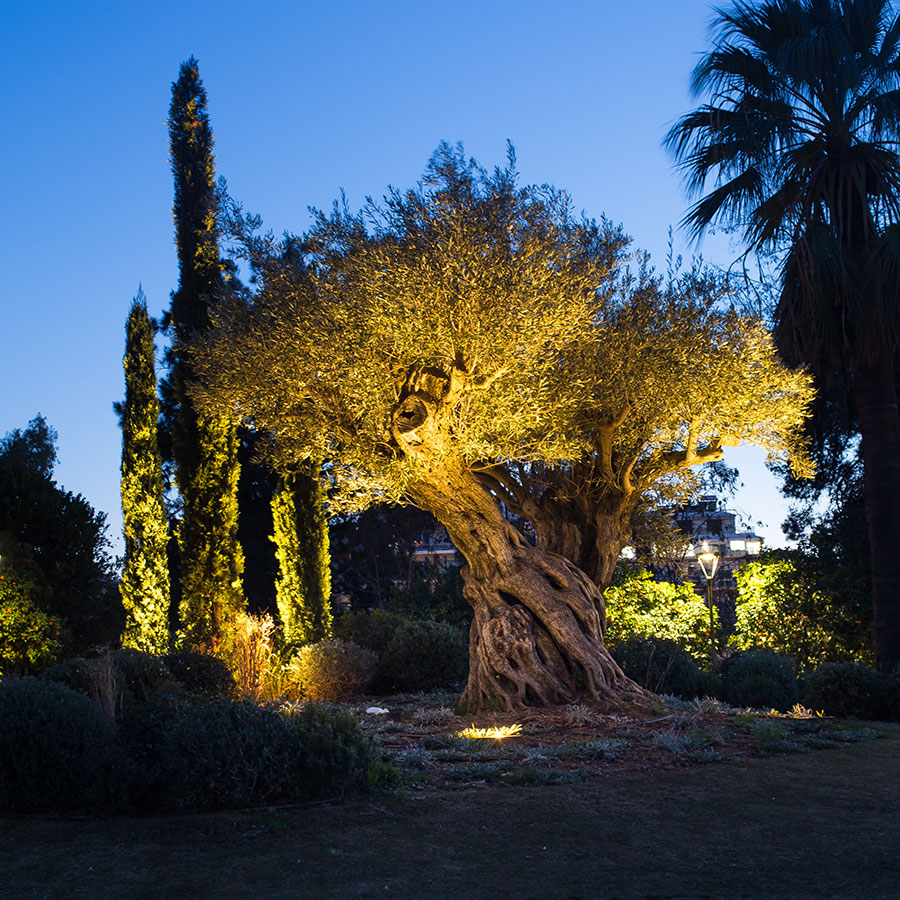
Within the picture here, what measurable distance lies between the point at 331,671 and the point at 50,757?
8.13 m

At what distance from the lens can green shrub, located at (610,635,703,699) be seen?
1357 cm

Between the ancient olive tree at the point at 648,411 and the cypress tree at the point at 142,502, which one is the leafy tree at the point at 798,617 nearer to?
the ancient olive tree at the point at 648,411

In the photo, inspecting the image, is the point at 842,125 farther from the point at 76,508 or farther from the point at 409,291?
the point at 76,508

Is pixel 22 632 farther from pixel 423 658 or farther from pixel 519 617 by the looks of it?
pixel 519 617

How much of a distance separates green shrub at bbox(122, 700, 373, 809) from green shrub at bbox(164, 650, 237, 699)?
4712 mm

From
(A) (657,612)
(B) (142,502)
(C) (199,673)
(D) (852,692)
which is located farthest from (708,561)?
(B) (142,502)

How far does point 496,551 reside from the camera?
441 inches

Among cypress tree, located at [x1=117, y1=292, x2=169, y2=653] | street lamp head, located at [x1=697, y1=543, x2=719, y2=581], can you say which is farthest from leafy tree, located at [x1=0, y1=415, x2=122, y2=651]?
street lamp head, located at [x1=697, y1=543, x2=719, y2=581]

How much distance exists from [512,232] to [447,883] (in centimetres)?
757

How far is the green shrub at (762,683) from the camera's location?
13.2 meters

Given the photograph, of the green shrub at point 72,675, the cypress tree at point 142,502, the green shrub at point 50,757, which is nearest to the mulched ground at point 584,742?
the green shrub at point 50,757

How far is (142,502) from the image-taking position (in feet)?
55.5

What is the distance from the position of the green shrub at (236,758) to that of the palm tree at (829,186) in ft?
33.4

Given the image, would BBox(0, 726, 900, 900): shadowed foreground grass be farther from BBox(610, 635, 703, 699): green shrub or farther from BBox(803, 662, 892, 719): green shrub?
BBox(610, 635, 703, 699): green shrub
